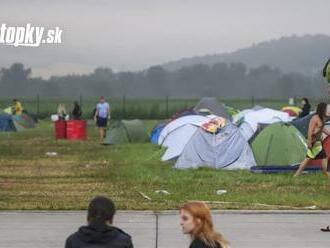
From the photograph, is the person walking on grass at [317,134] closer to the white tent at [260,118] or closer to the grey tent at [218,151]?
the grey tent at [218,151]

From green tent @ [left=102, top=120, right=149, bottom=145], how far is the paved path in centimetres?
1740

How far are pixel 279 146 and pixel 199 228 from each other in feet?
41.4

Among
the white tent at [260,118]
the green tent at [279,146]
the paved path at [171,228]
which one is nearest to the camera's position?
the paved path at [171,228]

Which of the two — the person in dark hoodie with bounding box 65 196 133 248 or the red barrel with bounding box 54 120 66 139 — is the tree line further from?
the person in dark hoodie with bounding box 65 196 133 248

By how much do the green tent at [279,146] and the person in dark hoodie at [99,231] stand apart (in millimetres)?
12436

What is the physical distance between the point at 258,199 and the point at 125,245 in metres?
Answer: 7.50

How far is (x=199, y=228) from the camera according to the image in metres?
5.24

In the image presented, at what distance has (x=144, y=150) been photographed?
24.4 metres

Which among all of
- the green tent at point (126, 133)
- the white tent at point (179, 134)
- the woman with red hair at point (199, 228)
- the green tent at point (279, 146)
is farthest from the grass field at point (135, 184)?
the woman with red hair at point (199, 228)

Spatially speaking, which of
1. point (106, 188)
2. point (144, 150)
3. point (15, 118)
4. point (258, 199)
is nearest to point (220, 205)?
point (258, 199)

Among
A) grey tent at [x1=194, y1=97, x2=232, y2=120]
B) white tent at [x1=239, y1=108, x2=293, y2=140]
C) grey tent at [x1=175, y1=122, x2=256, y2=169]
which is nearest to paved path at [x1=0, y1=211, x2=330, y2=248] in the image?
grey tent at [x1=175, y1=122, x2=256, y2=169]

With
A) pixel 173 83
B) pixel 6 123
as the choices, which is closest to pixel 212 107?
pixel 6 123

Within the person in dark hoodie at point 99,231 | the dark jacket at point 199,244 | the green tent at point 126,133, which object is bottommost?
the green tent at point 126,133

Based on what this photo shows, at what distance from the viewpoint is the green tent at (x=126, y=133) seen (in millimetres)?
28625
